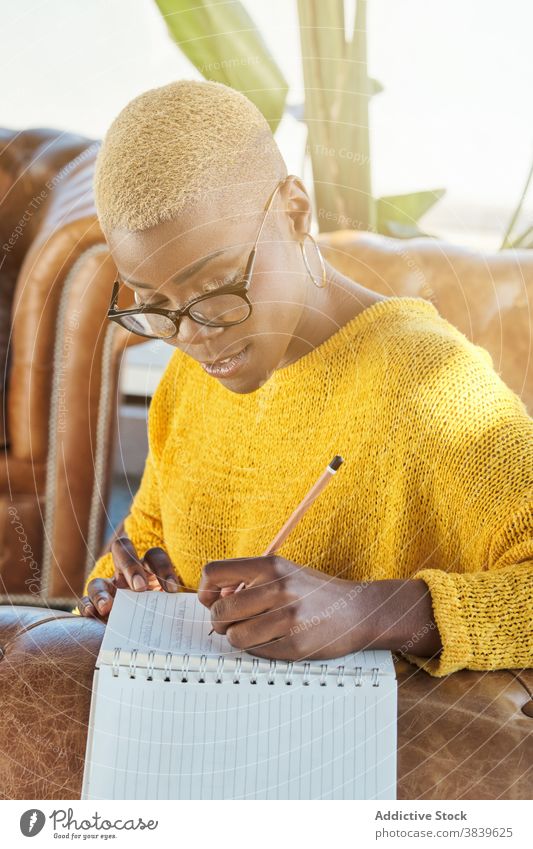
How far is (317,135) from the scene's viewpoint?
2.88 ft

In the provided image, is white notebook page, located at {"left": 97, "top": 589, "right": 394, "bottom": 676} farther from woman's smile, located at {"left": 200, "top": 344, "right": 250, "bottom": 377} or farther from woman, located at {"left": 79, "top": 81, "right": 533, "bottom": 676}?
woman's smile, located at {"left": 200, "top": 344, "right": 250, "bottom": 377}

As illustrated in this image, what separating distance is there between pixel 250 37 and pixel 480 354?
0.38 metres

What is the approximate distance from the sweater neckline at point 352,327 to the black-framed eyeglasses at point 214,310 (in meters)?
0.11

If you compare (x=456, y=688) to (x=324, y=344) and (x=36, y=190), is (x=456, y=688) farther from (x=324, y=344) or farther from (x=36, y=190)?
(x=36, y=190)

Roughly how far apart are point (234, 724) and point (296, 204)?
36cm

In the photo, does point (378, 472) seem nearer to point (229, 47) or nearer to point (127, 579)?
point (127, 579)

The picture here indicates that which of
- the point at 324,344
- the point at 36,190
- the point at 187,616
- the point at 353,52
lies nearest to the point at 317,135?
the point at 353,52

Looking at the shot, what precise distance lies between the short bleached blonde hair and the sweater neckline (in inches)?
6.3

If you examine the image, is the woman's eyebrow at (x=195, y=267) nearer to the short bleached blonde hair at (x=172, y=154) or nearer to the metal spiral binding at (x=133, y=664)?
the short bleached blonde hair at (x=172, y=154)

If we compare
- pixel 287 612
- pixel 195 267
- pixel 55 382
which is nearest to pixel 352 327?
pixel 195 267

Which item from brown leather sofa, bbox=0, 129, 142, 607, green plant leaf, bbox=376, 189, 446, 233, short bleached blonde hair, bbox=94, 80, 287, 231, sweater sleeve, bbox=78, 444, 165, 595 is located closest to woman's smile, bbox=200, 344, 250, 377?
short bleached blonde hair, bbox=94, 80, 287, 231

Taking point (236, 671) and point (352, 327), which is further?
point (352, 327)

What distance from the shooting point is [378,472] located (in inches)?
27.5

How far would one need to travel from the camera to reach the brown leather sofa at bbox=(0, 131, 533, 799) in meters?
0.51
